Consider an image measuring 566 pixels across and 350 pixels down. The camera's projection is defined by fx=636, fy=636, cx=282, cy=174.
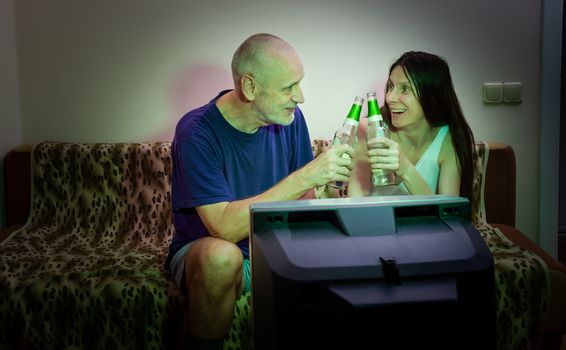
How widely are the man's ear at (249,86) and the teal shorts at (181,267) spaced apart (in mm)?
433

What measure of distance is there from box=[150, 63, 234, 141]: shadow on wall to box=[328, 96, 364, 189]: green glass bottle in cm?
69

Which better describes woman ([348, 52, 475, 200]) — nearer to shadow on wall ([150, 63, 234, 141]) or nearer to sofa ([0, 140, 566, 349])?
sofa ([0, 140, 566, 349])

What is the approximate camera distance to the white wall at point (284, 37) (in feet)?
7.50

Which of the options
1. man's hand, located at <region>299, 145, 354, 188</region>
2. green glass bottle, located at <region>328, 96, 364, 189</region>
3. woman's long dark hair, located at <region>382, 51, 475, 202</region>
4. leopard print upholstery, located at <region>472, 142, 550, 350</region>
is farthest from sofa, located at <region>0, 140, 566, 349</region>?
green glass bottle, located at <region>328, 96, 364, 189</region>

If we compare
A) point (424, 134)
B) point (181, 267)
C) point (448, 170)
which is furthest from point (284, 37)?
point (181, 267)

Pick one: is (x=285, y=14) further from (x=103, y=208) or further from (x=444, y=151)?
(x=103, y=208)

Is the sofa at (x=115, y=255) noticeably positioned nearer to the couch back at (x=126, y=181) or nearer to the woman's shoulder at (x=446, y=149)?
the couch back at (x=126, y=181)

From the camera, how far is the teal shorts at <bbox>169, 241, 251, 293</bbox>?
1.68 metres

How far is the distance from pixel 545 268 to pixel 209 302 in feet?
3.06

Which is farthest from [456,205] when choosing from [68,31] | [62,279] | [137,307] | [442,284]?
[68,31]

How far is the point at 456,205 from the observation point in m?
1.24

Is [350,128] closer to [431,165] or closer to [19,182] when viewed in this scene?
[431,165]

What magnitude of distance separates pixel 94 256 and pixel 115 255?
6cm

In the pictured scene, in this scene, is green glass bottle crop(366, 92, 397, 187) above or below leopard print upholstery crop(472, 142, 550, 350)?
above
